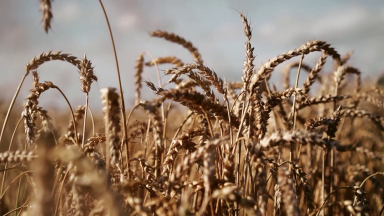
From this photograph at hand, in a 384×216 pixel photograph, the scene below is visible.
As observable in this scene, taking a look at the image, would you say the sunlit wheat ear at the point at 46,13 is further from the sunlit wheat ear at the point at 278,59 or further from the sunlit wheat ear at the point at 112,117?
the sunlit wheat ear at the point at 278,59

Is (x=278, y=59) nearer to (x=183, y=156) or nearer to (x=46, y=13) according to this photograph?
(x=183, y=156)

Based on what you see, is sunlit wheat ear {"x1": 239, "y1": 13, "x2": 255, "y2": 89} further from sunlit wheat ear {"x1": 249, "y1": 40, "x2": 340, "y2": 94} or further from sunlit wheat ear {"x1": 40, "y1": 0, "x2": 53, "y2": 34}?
sunlit wheat ear {"x1": 40, "y1": 0, "x2": 53, "y2": 34}

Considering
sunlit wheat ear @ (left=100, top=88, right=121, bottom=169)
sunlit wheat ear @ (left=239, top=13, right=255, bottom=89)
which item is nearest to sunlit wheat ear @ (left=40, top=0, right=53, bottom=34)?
sunlit wheat ear @ (left=100, top=88, right=121, bottom=169)

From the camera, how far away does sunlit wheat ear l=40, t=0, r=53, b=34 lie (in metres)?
1.49

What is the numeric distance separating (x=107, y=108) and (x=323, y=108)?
3556 mm

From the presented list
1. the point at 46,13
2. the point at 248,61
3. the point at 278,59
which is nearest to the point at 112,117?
the point at 46,13

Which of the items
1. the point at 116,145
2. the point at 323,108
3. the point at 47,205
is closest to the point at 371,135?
the point at 323,108

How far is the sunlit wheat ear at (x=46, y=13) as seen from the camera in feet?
4.89

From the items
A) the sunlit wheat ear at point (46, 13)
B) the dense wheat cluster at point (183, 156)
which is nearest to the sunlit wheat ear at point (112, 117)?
the dense wheat cluster at point (183, 156)

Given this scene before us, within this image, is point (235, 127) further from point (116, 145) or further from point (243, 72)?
point (116, 145)

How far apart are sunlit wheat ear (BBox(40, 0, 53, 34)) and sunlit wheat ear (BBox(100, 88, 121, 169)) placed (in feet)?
1.73

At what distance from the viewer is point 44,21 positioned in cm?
149

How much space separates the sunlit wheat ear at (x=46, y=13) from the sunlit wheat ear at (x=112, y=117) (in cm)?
53

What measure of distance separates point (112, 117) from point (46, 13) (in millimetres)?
655
